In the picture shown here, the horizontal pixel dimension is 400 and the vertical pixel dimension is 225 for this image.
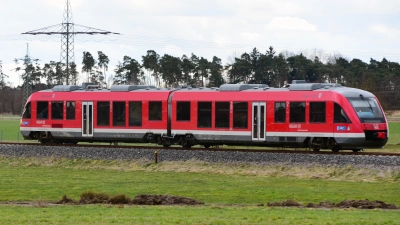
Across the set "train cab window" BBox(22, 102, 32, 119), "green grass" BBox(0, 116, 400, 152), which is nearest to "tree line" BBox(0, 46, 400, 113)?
"green grass" BBox(0, 116, 400, 152)

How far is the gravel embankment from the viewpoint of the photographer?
35.5 m

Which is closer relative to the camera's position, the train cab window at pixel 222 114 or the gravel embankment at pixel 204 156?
the gravel embankment at pixel 204 156

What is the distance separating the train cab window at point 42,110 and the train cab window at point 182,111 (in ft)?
28.4

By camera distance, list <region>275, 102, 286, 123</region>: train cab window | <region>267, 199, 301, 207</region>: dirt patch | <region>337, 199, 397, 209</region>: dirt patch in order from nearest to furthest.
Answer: <region>337, 199, 397, 209</region>: dirt patch < <region>267, 199, 301, 207</region>: dirt patch < <region>275, 102, 286, 123</region>: train cab window

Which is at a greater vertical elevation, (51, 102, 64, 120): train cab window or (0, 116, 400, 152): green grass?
(51, 102, 64, 120): train cab window

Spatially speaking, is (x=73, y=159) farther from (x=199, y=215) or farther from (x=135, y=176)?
(x=199, y=215)

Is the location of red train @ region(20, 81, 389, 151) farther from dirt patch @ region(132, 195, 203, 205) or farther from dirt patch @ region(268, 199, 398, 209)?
dirt patch @ region(132, 195, 203, 205)

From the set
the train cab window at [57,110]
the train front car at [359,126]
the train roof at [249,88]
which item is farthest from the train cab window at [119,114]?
the train front car at [359,126]

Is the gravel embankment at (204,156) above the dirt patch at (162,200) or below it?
above

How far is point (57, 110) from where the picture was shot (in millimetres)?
47469

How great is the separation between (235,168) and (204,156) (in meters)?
2.14

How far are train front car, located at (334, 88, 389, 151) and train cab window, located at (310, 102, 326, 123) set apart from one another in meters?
0.76

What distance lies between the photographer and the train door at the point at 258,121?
1617 inches

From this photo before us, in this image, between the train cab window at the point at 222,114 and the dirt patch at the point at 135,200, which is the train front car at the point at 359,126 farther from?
the dirt patch at the point at 135,200
